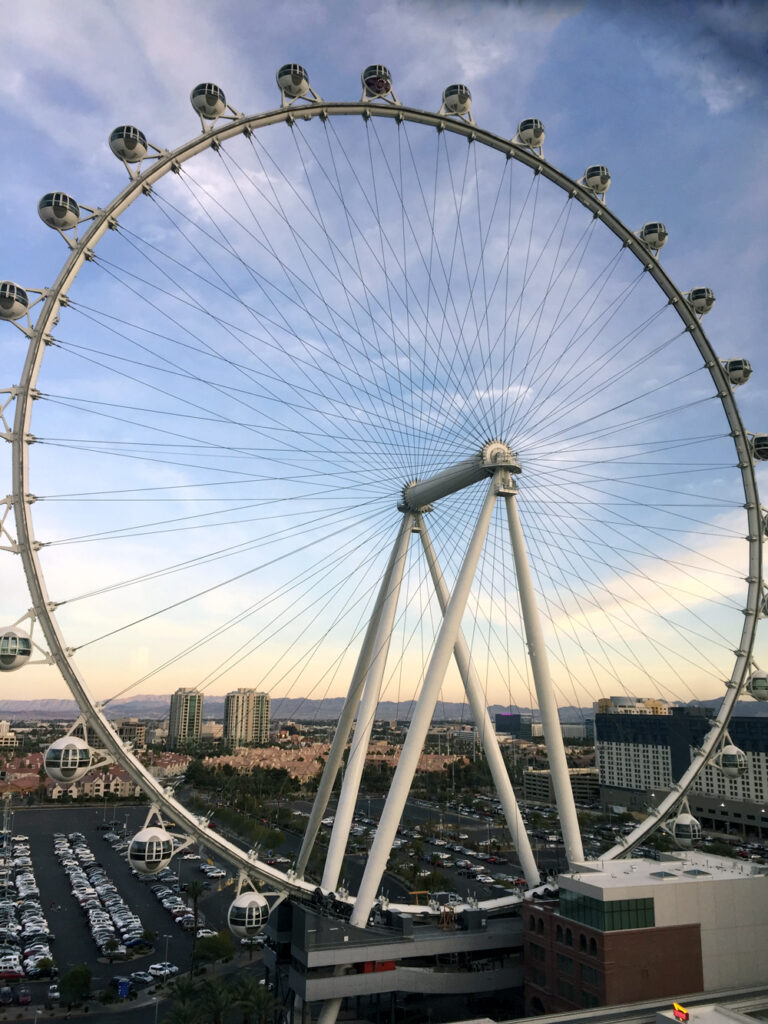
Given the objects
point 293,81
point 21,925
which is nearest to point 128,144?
point 293,81

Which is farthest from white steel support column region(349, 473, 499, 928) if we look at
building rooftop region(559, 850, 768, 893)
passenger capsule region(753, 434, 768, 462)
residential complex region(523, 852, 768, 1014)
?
passenger capsule region(753, 434, 768, 462)

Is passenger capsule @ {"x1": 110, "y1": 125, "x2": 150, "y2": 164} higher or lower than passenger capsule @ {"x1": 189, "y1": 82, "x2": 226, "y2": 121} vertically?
lower

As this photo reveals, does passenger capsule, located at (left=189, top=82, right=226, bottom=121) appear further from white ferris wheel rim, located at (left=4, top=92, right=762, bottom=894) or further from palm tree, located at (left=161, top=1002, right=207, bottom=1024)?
palm tree, located at (left=161, top=1002, right=207, bottom=1024)

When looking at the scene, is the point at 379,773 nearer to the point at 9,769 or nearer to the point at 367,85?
the point at 9,769

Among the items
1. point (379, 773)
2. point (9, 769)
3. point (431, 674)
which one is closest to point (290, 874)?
Answer: point (431, 674)

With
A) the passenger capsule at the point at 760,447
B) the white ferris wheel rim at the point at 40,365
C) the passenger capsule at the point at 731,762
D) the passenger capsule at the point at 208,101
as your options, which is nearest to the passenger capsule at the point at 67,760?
the white ferris wheel rim at the point at 40,365

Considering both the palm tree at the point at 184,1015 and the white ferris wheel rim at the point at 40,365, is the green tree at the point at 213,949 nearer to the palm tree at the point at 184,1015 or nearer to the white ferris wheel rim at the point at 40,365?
the palm tree at the point at 184,1015
